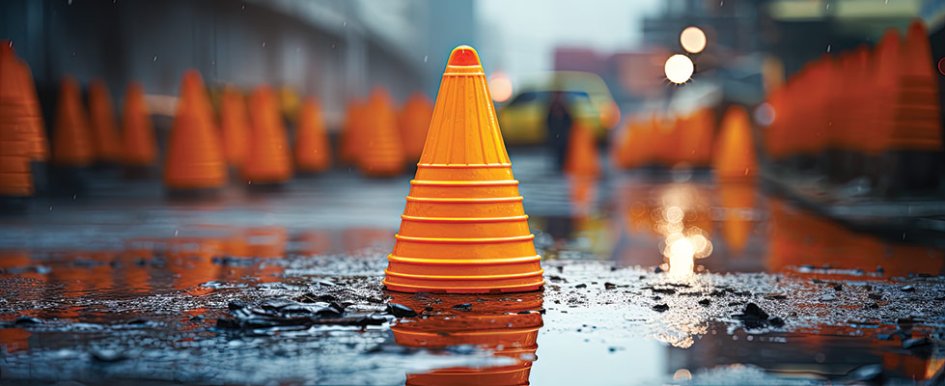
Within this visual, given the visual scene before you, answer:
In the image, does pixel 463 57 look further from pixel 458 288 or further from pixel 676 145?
pixel 676 145

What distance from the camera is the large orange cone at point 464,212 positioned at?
721 cm

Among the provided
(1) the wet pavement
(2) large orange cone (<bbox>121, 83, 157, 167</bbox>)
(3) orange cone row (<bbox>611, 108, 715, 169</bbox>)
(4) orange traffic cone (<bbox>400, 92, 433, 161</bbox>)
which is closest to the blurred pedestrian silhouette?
(3) orange cone row (<bbox>611, 108, 715, 169</bbox>)

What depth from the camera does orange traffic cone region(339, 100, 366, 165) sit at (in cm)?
2962

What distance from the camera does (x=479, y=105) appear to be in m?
7.58

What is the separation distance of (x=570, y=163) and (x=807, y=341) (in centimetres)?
2229

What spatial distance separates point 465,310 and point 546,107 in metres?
29.5

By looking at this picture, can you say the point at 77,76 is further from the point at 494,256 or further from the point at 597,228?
the point at 494,256


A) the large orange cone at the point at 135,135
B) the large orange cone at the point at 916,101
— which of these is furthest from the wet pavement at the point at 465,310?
the large orange cone at the point at 135,135

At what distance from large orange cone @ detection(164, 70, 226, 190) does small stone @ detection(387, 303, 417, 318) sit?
1179cm

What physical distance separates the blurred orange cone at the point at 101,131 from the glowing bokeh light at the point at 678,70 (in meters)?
9.19

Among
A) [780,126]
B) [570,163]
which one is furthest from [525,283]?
[780,126]

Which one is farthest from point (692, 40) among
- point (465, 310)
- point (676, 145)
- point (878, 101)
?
point (465, 310)

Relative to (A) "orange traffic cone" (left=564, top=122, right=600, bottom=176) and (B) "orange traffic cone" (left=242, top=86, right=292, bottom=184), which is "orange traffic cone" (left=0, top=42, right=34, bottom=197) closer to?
(B) "orange traffic cone" (left=242, top=86, right=292, bottom=184)

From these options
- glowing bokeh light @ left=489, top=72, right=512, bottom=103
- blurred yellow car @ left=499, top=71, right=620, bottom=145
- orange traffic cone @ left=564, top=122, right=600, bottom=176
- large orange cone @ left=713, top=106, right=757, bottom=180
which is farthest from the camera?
glowing bokeh light @ left=489, top=72, right=512, bottom=103
